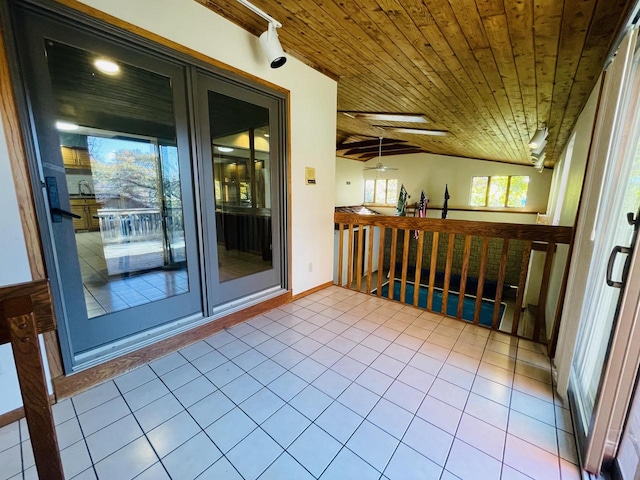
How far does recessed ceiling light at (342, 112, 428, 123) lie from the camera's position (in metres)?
4.25

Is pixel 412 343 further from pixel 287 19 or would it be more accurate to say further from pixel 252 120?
pixel 287 19

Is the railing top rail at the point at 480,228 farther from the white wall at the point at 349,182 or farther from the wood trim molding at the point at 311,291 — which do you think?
the white wall at the point at 349,182

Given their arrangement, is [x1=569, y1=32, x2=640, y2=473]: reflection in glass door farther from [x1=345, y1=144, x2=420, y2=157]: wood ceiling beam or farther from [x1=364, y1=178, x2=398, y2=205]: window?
[x1=364, y1=178, x2=398, y2=205]: window

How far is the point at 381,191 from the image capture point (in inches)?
444

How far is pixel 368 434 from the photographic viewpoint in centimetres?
143

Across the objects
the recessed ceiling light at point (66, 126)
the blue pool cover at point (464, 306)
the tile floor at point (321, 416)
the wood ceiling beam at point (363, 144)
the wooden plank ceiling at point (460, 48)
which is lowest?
the blue pool cover at point (464, 306)

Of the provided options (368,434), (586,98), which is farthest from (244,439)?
(586,98)

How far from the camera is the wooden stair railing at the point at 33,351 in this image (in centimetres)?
68

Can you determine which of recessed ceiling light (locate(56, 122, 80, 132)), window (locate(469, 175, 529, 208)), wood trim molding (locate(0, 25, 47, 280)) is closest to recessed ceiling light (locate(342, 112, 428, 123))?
recessed ceiling light (locate(56, 122, 80, 132))

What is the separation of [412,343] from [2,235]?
284 centimetres

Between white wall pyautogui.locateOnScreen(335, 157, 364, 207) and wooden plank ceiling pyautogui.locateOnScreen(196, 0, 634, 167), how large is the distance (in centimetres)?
A: 621

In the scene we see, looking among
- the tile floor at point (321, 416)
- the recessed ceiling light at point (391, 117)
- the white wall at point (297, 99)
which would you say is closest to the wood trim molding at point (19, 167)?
the white wall at point (297, 99)

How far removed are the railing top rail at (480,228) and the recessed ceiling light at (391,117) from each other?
2070 mm

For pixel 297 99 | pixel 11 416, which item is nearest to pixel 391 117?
pixel 297 99
